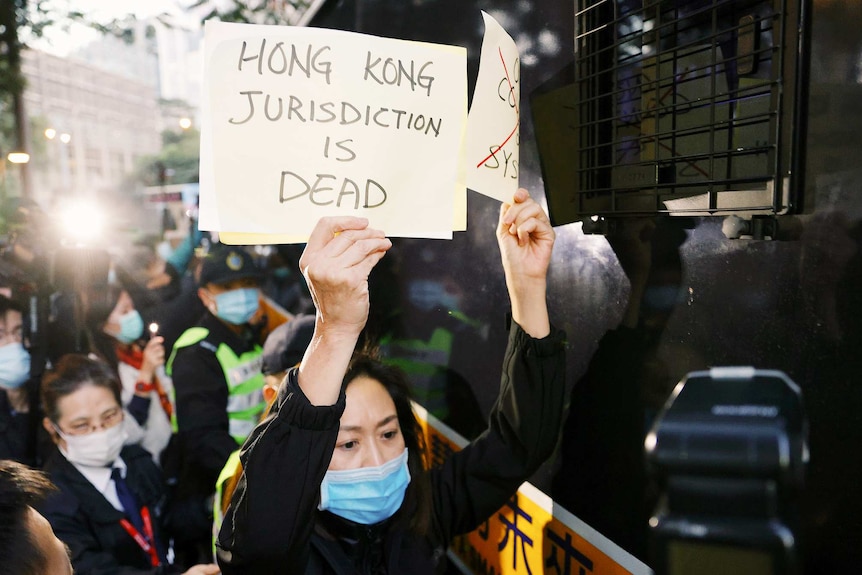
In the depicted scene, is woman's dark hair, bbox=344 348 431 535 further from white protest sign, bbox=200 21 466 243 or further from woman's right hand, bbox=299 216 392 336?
white protest sign, bbox=200 21 466 243

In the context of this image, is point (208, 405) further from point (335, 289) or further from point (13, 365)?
point (335, 289)

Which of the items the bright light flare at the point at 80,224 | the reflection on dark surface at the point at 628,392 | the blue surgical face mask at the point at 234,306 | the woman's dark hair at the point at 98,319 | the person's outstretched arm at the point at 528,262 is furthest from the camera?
the bright light flare at the point at 80,224

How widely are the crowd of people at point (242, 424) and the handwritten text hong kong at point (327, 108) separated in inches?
3.0

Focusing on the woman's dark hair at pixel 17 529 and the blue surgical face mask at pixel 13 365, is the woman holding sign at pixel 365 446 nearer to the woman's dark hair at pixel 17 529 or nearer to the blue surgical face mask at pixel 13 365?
the woman's dark hair at pixel 17 529

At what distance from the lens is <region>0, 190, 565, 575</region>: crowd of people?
1227 millimetres

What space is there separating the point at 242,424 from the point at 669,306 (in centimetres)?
263

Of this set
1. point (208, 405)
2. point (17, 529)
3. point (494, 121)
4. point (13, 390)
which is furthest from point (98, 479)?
point (494, 121)

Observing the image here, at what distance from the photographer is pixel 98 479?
267 cm

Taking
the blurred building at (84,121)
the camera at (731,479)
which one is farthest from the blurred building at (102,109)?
the camera at (731,479)

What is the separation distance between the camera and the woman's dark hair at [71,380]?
2.82 meters

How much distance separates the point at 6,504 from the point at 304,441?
0.74m

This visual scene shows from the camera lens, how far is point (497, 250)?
2082 mm

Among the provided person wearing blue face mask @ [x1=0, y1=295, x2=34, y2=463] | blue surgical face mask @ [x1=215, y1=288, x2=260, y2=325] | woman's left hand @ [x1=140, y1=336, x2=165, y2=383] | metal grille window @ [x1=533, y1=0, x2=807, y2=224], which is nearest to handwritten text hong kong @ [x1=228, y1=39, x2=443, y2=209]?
metal grille window @ [x1=533, y1=0, x2=807, y2=224]

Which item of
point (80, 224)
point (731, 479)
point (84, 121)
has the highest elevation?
point (84, 121)
